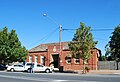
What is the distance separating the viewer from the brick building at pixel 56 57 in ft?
177

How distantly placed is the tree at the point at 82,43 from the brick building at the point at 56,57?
1031 cm

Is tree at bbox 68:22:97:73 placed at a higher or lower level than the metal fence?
higher

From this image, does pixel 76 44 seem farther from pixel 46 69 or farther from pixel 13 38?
pixel 13 38

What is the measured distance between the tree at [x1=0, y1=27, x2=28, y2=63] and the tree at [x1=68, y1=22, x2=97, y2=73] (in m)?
15.8

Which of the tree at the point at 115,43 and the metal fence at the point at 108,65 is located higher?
the tree at the point at 115,43

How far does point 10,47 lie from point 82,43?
59.1 ft

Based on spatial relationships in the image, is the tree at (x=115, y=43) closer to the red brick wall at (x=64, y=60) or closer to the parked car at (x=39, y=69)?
the red brick wall at (x=64, y=60)

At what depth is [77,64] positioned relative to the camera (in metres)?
55.1

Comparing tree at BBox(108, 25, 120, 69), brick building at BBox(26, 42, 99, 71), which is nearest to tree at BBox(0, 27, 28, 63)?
brick building at BBox(26, 42, 99, 71)

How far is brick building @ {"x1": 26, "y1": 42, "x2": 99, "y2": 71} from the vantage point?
53.8m

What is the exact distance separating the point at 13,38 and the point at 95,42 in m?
19.0

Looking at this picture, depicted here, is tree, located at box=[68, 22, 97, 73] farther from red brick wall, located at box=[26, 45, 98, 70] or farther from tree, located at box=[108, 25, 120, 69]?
tree, located at box=[108, 25, 120, 69]

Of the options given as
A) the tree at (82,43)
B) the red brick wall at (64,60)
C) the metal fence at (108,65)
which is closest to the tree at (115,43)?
the metal fence at (108,65)

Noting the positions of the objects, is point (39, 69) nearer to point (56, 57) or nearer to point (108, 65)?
point (56, 57)
